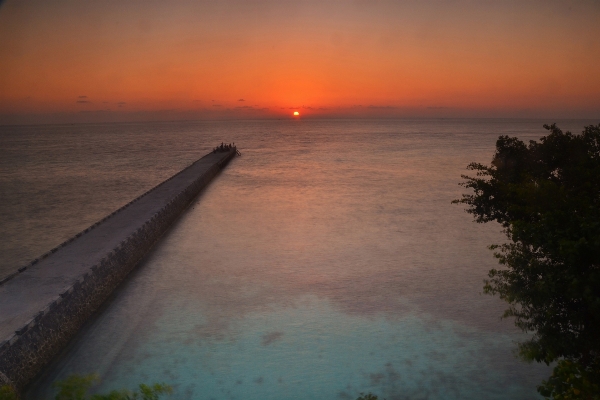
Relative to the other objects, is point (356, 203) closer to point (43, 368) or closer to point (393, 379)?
point (393, 379)

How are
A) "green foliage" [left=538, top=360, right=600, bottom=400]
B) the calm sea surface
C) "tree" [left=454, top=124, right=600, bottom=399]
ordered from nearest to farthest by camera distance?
"green foliage" [left=538, top=360, right=600, bottom=400]
"tree" [left=454, top=124, right=600, bottom=399]
the calm sea surface

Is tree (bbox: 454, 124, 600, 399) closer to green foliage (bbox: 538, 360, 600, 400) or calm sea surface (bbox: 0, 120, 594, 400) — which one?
green foliage (bbox: 538, 360, 600, 400)

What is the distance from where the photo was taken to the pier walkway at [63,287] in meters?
11.4

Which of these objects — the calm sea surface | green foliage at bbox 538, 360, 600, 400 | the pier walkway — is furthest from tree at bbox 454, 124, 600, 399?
the pier walkway

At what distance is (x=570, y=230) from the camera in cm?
852

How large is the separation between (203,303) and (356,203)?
21079 millimetres

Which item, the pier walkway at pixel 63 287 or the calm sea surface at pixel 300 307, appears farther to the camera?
the calm sea surface at pixel 300 307

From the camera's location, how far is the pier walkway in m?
11.4

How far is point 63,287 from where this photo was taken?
14.4 m

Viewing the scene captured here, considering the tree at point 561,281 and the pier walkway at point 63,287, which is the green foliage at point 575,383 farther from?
A: the pier walkway at point 63,287

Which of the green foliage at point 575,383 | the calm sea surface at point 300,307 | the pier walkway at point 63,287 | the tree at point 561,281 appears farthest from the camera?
the calm sea surface at point 300,307

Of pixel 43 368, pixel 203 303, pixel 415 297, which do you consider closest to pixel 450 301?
pixel 415 297

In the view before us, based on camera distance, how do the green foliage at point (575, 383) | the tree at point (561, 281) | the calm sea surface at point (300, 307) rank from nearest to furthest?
the green foliage at point (575, 383) → the tree at point (561, 281) → the calm sea surface at point (300, 307)

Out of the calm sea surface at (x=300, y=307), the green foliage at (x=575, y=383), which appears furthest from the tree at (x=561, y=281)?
the calm sea surface at (x=300, y=307)
